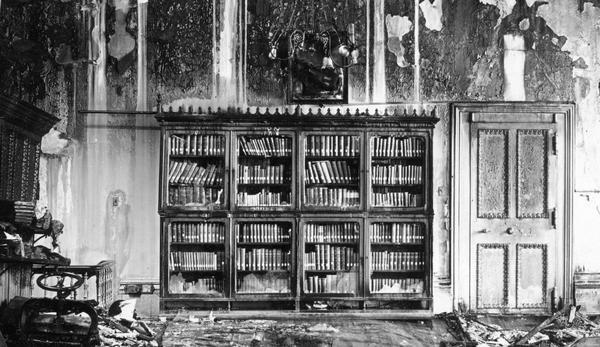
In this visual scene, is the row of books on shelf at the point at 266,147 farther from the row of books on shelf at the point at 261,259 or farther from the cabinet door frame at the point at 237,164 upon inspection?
the row of books on shelf at the point at 261,259

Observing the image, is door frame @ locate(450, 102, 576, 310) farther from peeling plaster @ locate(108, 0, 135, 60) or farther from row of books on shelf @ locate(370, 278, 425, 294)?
peeling plaster @ locate(108, 0, 135, 60)

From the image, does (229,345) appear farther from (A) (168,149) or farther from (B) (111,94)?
(B) (111,94)

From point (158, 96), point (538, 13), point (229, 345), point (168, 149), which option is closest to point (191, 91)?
point (158, 96)

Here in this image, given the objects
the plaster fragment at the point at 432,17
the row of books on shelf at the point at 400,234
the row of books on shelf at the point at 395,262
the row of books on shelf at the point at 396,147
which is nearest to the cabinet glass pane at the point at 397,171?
the row of books on shelf at the point at 396,147

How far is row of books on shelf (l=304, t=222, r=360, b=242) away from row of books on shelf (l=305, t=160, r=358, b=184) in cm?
53

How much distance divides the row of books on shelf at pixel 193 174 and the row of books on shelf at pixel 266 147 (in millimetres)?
403

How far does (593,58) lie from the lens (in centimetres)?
900

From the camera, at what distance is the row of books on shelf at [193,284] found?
845cm

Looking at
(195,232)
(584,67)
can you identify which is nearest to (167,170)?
(195,232)

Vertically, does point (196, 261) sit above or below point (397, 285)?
above

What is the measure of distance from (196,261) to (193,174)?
1.04 metres

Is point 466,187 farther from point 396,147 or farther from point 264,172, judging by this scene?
point 264,172

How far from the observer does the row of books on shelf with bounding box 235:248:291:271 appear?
8.38 metres

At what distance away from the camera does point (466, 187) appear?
8.91m
